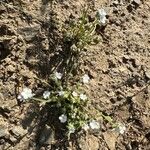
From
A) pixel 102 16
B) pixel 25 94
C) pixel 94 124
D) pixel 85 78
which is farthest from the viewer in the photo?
pixel 102 16

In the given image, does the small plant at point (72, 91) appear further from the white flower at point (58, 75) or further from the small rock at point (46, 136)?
the small rock at point (46, 136)

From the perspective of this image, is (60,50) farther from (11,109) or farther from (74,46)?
(11,109)

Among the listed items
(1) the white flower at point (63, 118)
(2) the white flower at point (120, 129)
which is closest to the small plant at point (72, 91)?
(1) the white flower at point (63, 118)

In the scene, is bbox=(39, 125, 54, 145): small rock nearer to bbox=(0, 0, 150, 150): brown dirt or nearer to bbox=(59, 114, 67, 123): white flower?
bbox=(0, 0, 150, 150): brown dirt

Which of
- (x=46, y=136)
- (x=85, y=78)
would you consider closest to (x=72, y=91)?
(x=85, y=78)

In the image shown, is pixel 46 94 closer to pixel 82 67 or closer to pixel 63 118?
pixel 63 118

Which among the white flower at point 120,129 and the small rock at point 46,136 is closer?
the small rock at point 46,136

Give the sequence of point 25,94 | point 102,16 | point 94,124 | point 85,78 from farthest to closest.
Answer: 1. point 102,16
2. point 85,78
3. point 94,124
4. point 25,94

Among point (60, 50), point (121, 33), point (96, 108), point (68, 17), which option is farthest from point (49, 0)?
point (96, 108)

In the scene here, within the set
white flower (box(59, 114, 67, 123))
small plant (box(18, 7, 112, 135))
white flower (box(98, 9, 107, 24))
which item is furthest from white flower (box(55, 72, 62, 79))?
white flower (box(98, 9, 107, 24))
